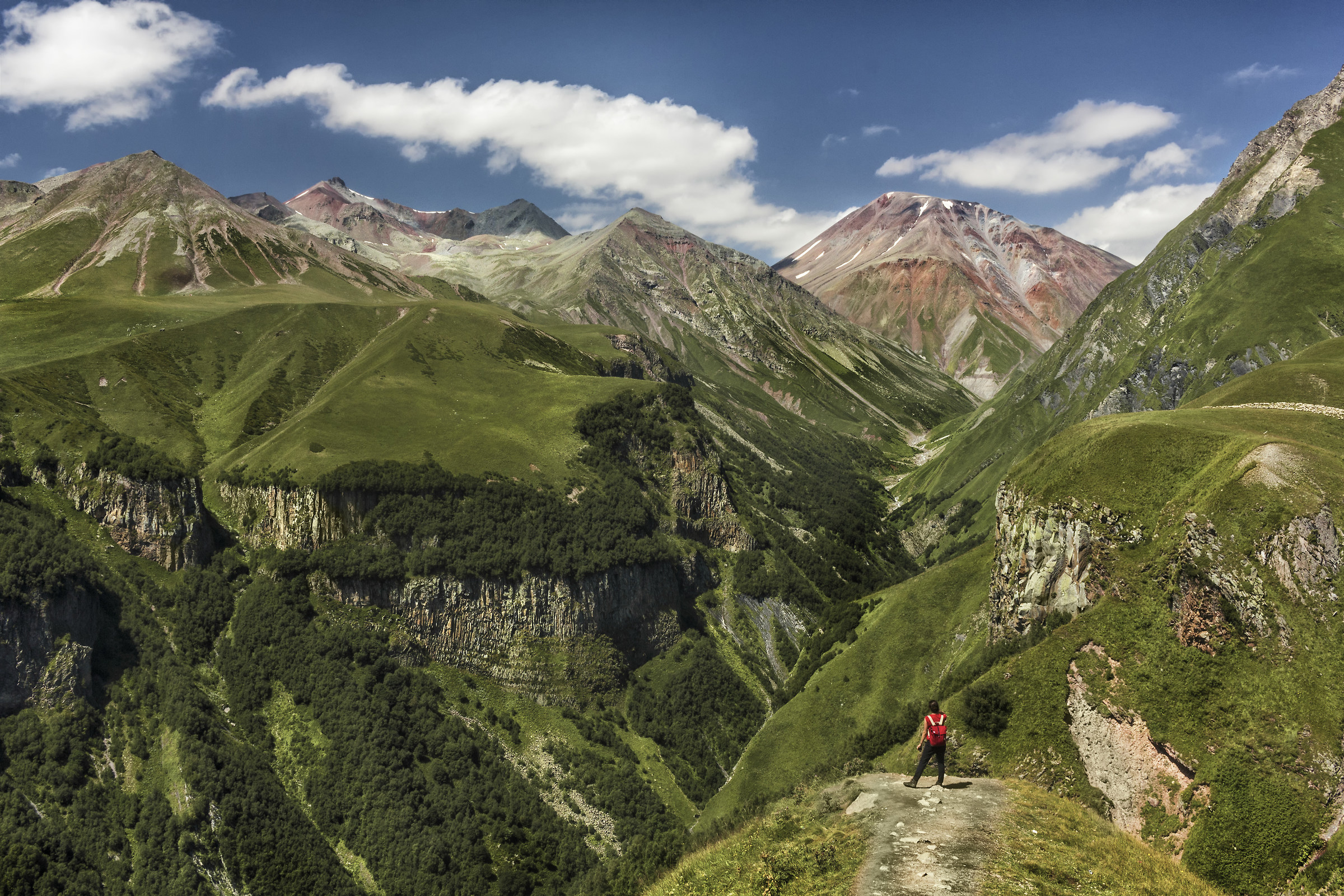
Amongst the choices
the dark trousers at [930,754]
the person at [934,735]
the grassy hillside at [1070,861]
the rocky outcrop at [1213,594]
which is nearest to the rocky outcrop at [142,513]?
the dark trousers at [930,754]

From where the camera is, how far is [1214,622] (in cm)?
5553

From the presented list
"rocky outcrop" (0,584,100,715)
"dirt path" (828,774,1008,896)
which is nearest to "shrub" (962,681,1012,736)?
"dirt path" (828,774,1008,896)

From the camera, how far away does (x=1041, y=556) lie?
83.0m

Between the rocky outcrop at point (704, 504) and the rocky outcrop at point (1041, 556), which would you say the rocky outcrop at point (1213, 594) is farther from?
the rocky outcrop at point (704, 504)

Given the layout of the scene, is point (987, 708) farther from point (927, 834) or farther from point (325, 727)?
point (325, 727)

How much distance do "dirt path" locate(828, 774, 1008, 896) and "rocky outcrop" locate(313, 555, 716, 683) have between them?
100m

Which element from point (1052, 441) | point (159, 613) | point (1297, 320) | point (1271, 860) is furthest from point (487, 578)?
point (1297, 320)

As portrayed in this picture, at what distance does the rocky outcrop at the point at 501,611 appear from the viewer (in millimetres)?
128375

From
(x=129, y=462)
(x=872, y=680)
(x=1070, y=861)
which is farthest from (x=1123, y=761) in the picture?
(x=129, y=462)

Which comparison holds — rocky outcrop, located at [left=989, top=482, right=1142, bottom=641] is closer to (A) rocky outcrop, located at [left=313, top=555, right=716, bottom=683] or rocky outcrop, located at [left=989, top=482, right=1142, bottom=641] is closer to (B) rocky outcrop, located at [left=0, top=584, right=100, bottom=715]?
(A) rocky outcrop, located at [left=313, top=555, right=716, bottom=683]

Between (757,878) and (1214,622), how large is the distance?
44.8 metres

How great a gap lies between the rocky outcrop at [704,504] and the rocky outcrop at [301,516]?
7706 cm

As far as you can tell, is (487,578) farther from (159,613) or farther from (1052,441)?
(1052,441)

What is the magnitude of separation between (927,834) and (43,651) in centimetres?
11848
